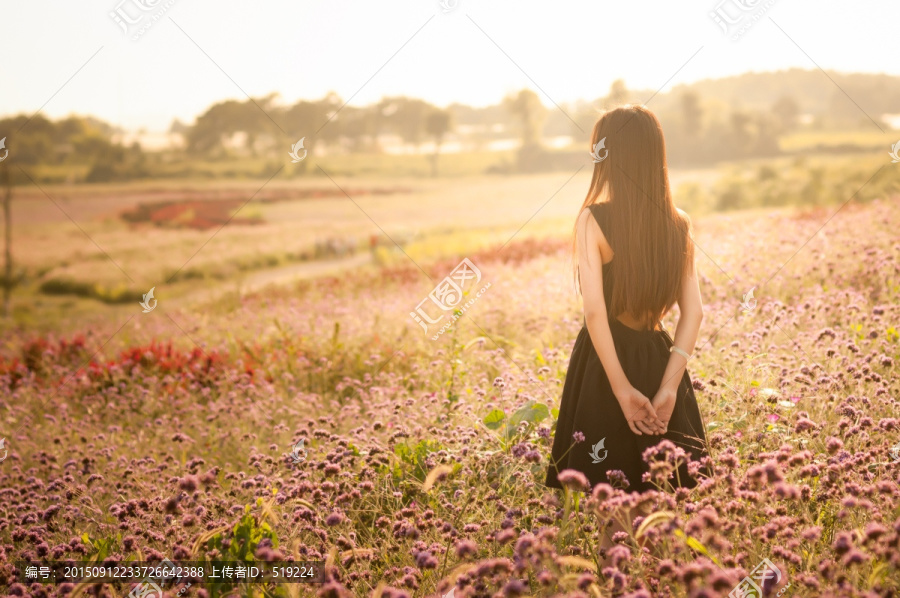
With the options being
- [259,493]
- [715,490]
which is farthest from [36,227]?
[715,490]

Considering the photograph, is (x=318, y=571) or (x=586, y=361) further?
(x=586, y=361)

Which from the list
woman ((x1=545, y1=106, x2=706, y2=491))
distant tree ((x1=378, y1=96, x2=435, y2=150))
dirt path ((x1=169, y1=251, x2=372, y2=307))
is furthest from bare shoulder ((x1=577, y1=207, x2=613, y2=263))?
distant tree ((x1=378, y1=96, x2=435, y2=150))

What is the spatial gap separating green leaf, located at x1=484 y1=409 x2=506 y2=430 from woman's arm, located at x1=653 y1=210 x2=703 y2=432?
989 millimetres

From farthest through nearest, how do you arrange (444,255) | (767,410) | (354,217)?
(354,217)
(444,255)
(767,410)

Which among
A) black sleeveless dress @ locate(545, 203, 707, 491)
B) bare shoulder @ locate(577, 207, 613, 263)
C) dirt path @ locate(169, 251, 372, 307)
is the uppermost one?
bare shoulder @ locate(577, 207, 613, 263)

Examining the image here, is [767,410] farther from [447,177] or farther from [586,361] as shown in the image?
[447,177]

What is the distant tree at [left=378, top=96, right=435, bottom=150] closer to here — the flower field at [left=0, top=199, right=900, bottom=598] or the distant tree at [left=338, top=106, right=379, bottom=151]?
the distant tree at [left=338, top=106, right=379, bottom=151]

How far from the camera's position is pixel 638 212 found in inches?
108

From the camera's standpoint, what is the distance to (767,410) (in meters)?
2.91

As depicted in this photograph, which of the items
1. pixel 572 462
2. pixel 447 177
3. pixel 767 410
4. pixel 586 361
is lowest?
pixel 572 462

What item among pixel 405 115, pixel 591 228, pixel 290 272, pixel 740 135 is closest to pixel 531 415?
pixel 591 228

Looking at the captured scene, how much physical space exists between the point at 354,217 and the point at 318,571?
97.3ft

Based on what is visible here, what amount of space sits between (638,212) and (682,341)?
62 cm

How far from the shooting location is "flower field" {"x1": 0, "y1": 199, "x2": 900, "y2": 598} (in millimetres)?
2006
